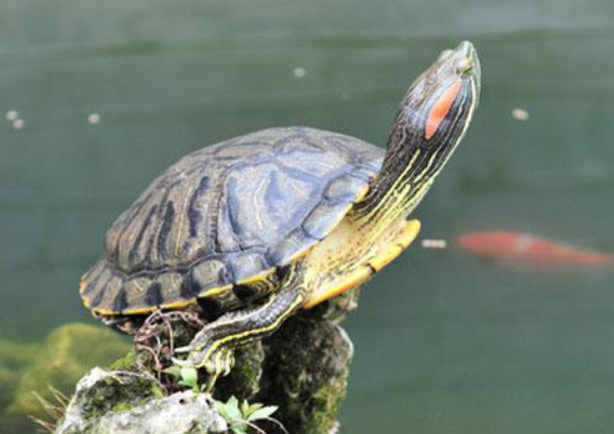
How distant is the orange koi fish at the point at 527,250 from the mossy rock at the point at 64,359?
1678mm

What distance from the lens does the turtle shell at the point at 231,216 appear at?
2168mm

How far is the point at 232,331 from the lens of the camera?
1.96m

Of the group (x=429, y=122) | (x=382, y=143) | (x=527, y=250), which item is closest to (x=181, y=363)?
(x=429, y=122)

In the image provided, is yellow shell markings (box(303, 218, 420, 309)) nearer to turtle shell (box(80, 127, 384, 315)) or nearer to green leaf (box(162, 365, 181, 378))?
turtle shell (box(80, 127, 384, 315))

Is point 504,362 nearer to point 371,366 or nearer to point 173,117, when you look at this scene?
point 371,366

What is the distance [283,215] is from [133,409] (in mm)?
799

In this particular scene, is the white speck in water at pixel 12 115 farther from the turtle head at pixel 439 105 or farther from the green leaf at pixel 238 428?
the green leaf at pixel 238 428

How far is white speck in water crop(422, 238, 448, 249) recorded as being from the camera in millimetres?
3742

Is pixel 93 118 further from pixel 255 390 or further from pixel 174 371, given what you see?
pixel 174 371

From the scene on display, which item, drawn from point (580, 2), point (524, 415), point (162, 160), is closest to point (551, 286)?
point (524, 415)

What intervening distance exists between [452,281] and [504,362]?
0.46 m

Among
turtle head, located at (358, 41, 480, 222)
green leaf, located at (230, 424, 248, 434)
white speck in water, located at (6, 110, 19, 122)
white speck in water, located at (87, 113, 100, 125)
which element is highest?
turtle head, located at (358, 41, 480, 222)

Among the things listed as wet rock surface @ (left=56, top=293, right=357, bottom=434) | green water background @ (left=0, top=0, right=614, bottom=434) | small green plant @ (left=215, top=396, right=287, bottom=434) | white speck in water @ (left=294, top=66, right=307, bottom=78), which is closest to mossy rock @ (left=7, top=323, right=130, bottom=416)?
green water background @ (left=0, top=0, right=614, bottom=434)

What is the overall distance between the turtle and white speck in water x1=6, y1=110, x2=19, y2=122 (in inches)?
92.8
